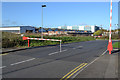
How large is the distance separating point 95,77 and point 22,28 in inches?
1332

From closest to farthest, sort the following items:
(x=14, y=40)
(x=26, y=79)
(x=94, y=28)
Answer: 1. (x=26, y=79)
2. (x=14, y=40)
3. (x=94, y=28)

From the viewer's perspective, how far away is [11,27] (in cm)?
3944

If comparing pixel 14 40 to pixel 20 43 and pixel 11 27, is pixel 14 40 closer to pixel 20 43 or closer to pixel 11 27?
pixel 20 43

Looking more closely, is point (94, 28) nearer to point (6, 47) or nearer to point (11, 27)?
point (11, 27)

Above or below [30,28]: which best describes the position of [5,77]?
below

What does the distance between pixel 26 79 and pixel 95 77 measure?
307cm

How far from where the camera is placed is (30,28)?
1703 inches

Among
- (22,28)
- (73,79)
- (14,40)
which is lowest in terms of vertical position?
(73,79)

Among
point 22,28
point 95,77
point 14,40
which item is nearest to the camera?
point 95,77

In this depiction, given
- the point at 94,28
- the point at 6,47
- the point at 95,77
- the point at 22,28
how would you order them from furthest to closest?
the point at 94,28
the point at 22,28
the point at 6,47
the point at 95,77

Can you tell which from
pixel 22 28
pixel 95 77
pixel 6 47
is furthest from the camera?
pixel 22 28

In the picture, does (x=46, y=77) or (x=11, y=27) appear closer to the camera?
(x=46, y=77)

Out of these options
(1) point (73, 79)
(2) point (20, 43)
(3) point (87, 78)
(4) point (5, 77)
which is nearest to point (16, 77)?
(4) point (5, 77)

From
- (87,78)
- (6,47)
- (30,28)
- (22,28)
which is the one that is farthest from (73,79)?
(30,28)
